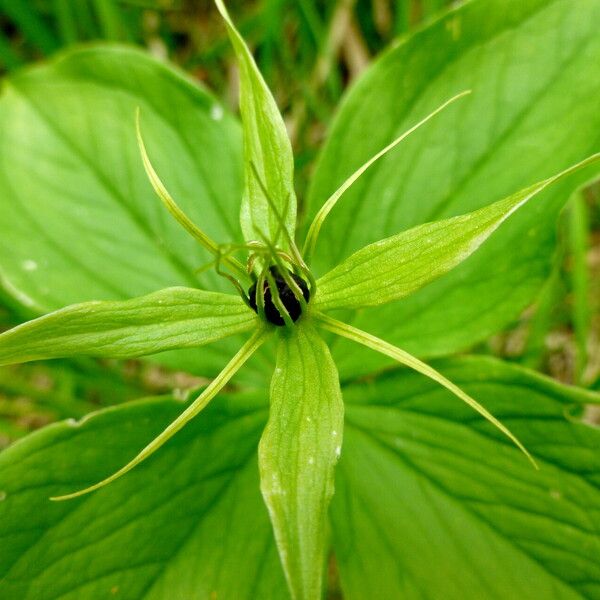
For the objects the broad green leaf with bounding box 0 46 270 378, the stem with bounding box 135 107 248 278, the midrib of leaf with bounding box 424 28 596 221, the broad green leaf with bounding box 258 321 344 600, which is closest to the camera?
the broad green leaf with bounding box 258 321 344 600

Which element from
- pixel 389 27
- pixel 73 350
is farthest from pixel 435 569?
pixel 389 27

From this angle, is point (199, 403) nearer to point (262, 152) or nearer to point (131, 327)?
point (131, 327)

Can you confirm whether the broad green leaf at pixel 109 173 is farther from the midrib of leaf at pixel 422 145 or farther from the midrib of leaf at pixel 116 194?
the midrib of leaf at pixel 422 145

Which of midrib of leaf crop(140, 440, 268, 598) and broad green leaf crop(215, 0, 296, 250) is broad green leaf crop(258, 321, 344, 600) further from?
midrib of leaf crop(140, 440, 268, 598)

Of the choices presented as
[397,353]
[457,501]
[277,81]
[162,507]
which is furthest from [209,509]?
[277,81]

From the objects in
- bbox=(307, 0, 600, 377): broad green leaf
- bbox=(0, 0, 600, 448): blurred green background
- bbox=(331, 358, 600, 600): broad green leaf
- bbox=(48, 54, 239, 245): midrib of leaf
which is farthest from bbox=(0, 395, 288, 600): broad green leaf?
bbox=(0, 0, 600, 448): blurred green background

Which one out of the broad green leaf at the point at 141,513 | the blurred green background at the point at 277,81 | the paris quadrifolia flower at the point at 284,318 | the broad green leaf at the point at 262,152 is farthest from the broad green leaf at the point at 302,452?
the blurred green background at the point at 277,81

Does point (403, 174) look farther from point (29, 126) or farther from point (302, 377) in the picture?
point (29, 126)
